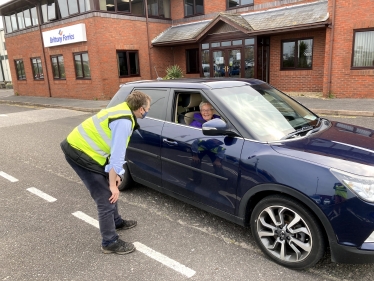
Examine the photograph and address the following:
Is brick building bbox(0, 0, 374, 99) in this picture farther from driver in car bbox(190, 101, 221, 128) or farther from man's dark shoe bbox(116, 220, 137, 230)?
man's dark shoe bbox(116, 220, 137, 230)

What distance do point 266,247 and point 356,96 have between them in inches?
458

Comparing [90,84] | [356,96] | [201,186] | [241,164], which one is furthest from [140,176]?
[90,84]

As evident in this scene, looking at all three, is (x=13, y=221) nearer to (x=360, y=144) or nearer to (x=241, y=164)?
(x=241, y=164)

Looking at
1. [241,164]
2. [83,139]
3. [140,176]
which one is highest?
[83,139]

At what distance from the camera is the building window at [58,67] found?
18906mm

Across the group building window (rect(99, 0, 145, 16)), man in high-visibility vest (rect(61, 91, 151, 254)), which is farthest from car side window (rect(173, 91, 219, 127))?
building window (rect(99, 0, 145, 16))

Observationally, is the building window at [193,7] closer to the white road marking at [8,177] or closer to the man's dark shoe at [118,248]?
the white road marking at [8,177]

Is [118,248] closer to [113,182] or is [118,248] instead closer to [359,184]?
[113,182]

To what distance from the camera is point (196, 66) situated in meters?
19.2

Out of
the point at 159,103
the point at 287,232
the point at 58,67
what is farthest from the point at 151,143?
the point at 58,67

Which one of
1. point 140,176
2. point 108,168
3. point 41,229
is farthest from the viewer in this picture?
point 140,176

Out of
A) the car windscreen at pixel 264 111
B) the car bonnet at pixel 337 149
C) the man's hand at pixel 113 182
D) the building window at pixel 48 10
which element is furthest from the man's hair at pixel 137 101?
the building window at pixel 48 10

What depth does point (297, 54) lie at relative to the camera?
580 inches

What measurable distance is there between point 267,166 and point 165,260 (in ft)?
4.18
